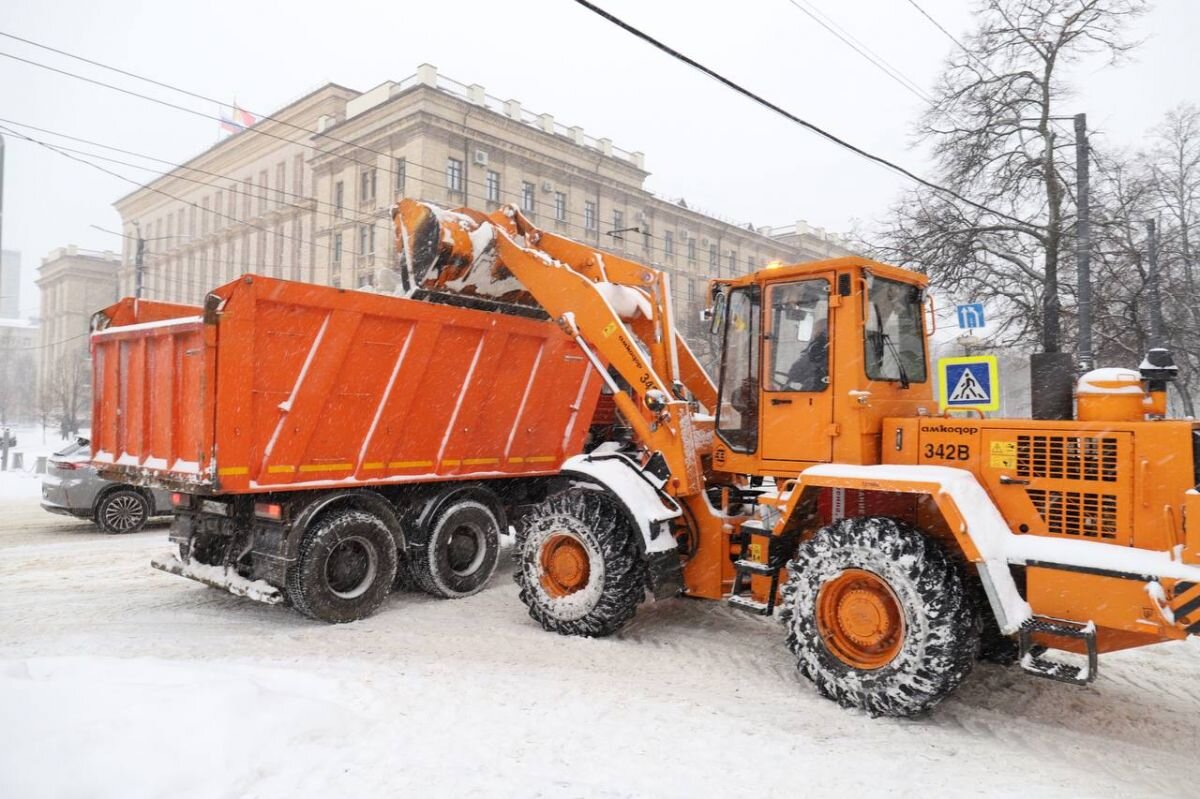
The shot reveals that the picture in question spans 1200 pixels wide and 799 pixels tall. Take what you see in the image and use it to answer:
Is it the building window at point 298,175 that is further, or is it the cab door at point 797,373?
the building window at point 298,175

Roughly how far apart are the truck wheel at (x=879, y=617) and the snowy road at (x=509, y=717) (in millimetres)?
216

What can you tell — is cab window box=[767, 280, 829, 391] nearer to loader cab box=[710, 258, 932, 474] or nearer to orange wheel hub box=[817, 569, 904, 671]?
loader cab box=[710, 258, 932, 474]

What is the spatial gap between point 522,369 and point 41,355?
236 feet

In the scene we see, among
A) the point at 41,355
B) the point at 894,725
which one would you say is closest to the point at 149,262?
the point at 41,355

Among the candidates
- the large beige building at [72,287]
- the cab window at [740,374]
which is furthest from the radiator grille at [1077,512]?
the large beige building at [72,287]

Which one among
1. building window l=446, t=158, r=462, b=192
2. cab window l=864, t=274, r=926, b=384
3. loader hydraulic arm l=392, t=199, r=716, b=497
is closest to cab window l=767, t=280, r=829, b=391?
cab window l=864, t=274, r=926, b=384

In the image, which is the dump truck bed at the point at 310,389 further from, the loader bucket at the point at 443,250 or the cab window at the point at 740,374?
the cab window at the point at 740,374

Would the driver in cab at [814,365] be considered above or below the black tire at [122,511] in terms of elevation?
above

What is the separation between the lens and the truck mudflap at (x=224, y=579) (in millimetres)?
5863

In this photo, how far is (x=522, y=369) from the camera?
7492mm

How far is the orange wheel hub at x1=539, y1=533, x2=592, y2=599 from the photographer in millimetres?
5891

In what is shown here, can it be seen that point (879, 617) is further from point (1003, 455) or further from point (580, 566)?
point (580, 566)

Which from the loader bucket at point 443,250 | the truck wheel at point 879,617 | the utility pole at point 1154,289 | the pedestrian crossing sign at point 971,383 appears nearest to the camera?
the truck wheel at point 879,617

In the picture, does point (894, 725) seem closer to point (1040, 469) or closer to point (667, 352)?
point (1040, 469)
